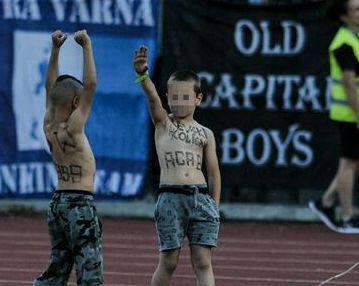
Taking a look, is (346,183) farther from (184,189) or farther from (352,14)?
(184,189)

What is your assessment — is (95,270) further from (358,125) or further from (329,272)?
(358,125)

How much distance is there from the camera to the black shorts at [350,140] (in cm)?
1253

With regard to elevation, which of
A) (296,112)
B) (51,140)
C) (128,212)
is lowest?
(128,212)

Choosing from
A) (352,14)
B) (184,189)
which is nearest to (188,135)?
(184,189)

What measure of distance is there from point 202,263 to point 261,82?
7053 mm

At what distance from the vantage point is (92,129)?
1597 cm

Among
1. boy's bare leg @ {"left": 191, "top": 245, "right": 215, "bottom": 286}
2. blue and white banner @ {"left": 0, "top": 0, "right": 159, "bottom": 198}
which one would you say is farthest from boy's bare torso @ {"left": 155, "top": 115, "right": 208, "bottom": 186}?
blue and white banner @ {"left": 0, "top": 0, "right": 159, "bottom": 198}

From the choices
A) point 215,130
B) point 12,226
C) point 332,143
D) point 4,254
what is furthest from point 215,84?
point 4,254

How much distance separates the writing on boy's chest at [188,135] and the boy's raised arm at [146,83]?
0.09 metres

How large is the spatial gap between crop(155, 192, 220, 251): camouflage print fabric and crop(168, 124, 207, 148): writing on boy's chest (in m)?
0.34

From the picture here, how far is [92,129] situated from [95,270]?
306 inches

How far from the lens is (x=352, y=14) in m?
12.0

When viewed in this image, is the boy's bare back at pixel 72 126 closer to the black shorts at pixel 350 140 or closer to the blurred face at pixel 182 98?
the blurred face at pixel 182 98

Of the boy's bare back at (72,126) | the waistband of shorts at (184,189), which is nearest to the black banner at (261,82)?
the waistband of shorts at (184,189)
